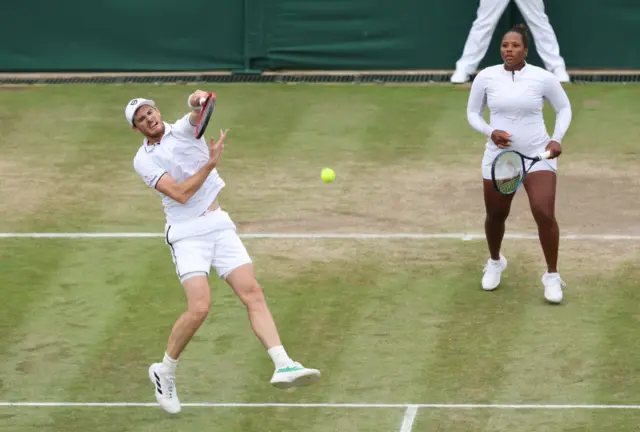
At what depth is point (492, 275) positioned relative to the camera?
13977 mm

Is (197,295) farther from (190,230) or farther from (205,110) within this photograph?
(205,110)

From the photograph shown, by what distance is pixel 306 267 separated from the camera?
48.2ft

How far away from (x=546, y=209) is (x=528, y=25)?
7275 millimetres

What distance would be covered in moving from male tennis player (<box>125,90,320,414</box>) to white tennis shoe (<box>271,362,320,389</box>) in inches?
6.8

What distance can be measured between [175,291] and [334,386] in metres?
2.54

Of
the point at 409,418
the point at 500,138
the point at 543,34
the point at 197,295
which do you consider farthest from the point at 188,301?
the point at 543,34

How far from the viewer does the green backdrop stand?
20.5 meters

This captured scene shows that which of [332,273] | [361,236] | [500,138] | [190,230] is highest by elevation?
[190,230]

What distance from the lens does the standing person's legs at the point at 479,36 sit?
65.6 feet

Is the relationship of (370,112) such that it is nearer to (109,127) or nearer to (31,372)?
(109,127)

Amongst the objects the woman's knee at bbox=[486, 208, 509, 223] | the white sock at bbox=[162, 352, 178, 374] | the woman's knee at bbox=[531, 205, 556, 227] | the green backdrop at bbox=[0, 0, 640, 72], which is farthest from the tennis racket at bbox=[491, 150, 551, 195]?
the green backdrop at bbox=[0, 0, 640, 72]

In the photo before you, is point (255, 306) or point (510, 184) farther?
point (510, 184)

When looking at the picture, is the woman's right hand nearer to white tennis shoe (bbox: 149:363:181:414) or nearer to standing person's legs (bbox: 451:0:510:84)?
white tennis shoe (bbox: 149:363:181:414)

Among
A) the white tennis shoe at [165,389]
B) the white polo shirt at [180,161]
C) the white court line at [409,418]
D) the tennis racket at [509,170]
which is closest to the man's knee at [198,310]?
the white tennis shoe at [165,389]
